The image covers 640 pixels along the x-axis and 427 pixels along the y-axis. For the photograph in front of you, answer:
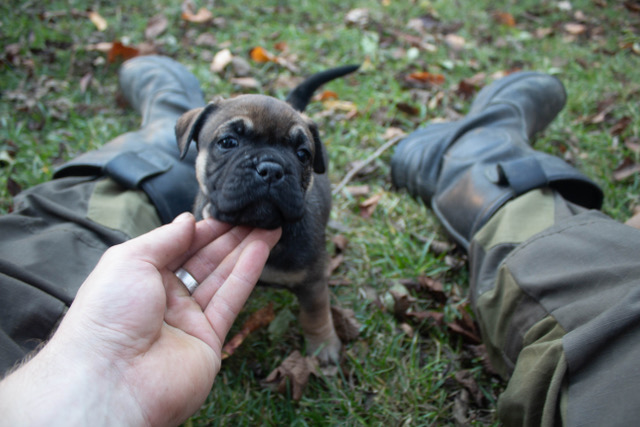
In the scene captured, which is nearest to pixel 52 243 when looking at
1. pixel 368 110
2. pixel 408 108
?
pixel 368 110

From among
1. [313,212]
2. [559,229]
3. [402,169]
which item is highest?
[559,229]

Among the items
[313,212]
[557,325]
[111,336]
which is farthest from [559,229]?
[111,336]

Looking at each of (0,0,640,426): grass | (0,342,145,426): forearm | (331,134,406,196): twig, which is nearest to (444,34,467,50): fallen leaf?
(0,0,640,426): grass

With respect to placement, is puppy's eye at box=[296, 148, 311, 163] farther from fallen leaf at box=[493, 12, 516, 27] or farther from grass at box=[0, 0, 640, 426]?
fallen leaf at box=[493, 12, 516, 27]

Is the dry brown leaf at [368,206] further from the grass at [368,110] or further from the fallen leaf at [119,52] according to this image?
the fallen leaf at [119,52]

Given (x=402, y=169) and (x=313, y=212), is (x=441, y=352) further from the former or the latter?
(x=402, y=169)

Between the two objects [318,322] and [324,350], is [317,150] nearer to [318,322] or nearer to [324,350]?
[318,322]

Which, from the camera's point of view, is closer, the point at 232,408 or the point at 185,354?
the point at 185,354
